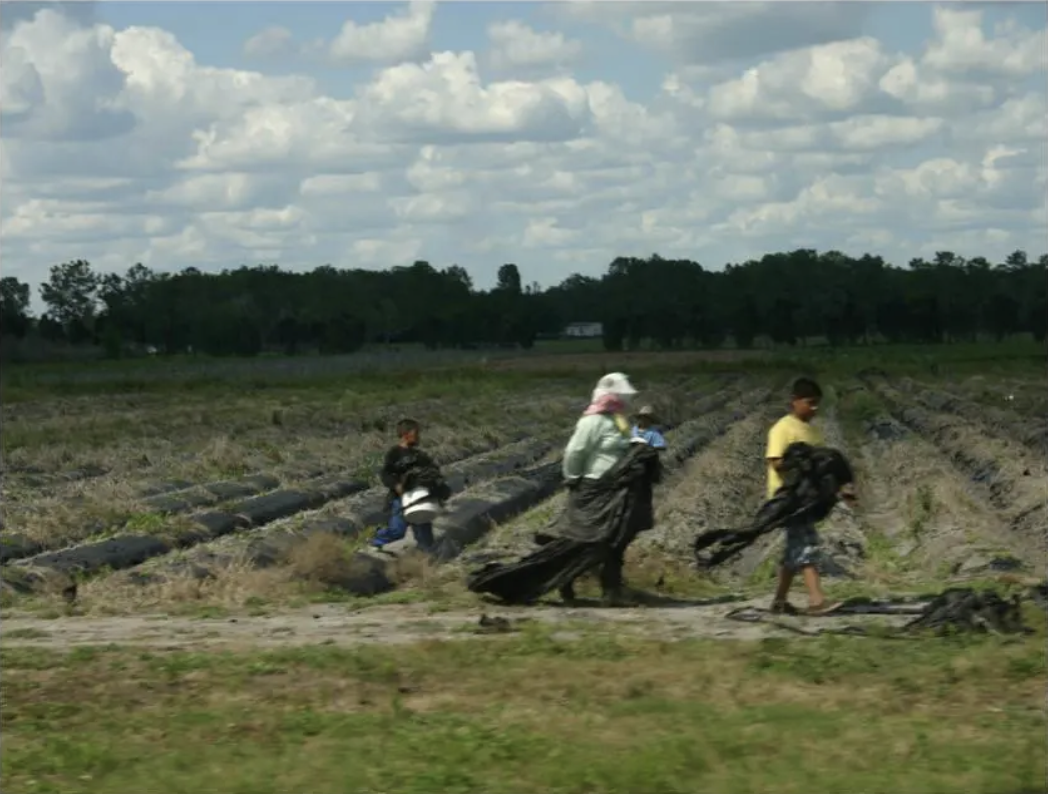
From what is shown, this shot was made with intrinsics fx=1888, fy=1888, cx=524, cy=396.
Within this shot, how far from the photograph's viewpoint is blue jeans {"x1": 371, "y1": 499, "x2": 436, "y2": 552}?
16391 millimetres

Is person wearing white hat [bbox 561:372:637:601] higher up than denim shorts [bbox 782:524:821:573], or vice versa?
person wearing white hat [bbox 561:372:637:601]

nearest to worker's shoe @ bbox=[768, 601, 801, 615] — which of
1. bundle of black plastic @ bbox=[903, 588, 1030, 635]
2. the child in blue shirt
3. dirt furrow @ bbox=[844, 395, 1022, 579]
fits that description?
bundle of black plastic @ bbox=[903, 588, 1030, 635]

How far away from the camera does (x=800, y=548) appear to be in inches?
499

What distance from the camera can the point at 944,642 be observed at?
36.2ft

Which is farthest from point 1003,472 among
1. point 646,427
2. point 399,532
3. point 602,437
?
point 602,437

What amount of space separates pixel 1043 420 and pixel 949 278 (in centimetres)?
9616

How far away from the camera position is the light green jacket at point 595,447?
13391 millimetres

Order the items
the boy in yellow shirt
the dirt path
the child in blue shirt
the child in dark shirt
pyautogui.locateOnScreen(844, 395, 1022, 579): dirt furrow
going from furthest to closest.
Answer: pyautogui.locateOnScreen(844, 395, 1022, 579): dirt furrow → the child in dark shirt → the child in blue shirt → the boy in yellow shirt → the dirt path

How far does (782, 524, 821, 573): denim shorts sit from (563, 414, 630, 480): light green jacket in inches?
54.5

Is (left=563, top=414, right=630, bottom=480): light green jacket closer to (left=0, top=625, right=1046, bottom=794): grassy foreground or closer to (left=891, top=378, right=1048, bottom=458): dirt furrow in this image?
(left=0, top=625, right=1046, bottom=794): grassy foreground

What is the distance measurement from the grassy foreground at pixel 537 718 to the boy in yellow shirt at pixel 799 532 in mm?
1416

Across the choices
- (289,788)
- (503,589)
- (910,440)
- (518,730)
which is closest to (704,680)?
(518,730)

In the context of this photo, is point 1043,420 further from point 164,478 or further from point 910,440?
point 164,478

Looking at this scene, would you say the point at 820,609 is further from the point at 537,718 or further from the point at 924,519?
the point at 924,519
